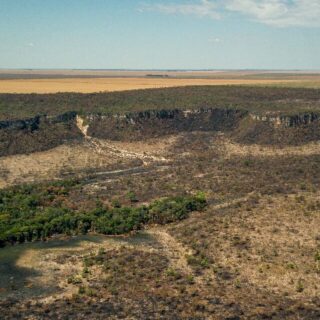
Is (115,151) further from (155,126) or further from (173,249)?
(173,249)

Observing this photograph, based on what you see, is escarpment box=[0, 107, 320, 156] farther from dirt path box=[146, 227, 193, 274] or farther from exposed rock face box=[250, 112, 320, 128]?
dirt path box=[146, 227, 193, 274]

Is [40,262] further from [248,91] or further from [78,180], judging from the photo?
[248,91]

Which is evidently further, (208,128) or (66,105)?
(66,105)

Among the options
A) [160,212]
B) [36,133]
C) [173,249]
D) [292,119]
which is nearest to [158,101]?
[292,119]

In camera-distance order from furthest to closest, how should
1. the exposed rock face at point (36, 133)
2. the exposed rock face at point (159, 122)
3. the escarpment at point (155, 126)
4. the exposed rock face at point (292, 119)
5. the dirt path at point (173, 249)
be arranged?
the exposed rock face at point (159, 122), the exposed rock face at point (292, 119), the escarpment at point (155, 126), the exposed rock face at point (36, 133), the dirt path at point (173, 249)

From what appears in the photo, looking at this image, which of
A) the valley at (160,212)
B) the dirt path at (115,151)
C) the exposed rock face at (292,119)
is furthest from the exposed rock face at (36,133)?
the exposed rock face at (292,119)

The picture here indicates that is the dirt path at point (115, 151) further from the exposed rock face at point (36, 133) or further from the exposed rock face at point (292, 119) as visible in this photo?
the exposed rock face at point (292, 119)

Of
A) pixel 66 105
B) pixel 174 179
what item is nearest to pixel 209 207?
pixel 174 179
